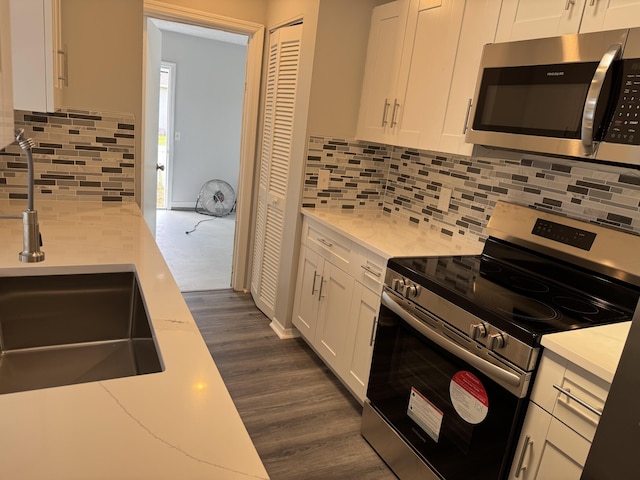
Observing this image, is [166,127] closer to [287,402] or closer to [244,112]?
[244,112]

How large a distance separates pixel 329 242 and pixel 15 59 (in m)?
1.62

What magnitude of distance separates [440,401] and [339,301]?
92 centimetres

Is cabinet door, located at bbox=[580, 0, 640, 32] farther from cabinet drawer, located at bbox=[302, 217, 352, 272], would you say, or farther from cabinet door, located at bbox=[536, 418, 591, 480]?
cabinet drawer, located at bbox=[302, 217, 352, 272]

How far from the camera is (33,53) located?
1.55m

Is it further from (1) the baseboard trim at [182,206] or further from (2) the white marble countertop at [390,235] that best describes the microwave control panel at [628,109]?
(1) the baseboard trim at [182,206]

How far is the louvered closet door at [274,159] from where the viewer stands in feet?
9.63

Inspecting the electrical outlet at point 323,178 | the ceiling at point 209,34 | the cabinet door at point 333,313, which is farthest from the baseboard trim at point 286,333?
the ceiling at point 209,34

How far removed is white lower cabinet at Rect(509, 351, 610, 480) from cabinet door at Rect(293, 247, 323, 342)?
58.5 inches

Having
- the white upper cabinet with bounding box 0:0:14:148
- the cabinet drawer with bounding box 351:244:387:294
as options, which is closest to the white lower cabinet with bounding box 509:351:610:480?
the cabinet drawer with bounding box 351:244:387:294

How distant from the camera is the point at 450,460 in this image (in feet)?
5.33

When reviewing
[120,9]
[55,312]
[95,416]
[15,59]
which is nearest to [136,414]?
[95,416]

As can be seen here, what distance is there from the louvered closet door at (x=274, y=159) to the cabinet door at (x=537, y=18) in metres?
1.37

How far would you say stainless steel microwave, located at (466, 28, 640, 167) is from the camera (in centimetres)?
136

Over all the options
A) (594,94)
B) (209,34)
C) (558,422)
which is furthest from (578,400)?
(209,34)
